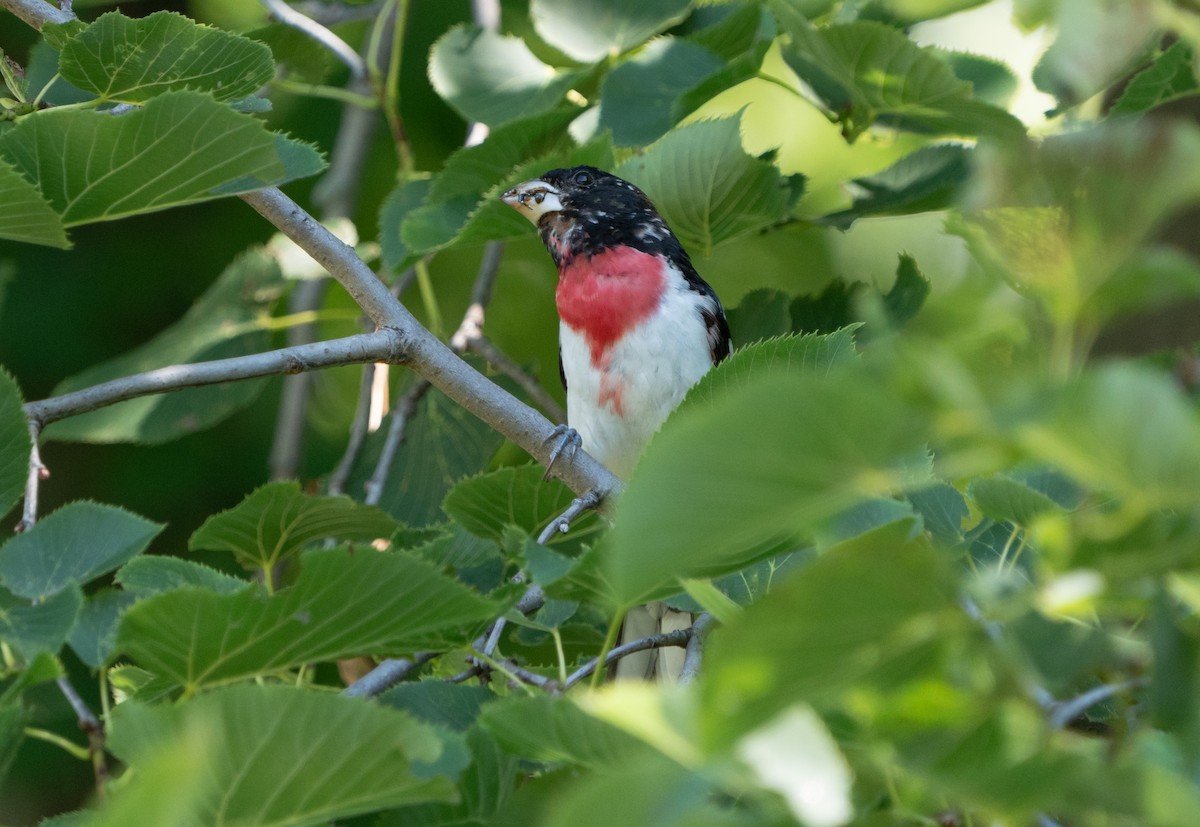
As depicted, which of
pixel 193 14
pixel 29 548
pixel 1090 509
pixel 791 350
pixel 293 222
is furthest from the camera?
pixel 193 14

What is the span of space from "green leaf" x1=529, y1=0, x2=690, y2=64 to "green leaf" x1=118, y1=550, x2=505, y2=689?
9.57ft

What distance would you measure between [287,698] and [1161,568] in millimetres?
906

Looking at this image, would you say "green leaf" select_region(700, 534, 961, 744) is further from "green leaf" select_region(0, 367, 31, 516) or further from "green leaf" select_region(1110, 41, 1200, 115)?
"green leaf" select_region(1110, 41, 1200, 115)

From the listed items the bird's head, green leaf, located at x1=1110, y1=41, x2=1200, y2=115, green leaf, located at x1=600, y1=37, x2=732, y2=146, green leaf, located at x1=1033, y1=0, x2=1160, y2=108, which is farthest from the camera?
the bird's head

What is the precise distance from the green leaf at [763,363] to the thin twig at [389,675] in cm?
71

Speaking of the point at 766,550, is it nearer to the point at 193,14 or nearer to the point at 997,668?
the point at 997,668

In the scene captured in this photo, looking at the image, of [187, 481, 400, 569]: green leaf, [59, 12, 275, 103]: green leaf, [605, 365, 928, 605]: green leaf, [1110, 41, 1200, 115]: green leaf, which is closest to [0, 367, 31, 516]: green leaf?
[187, 481, 400, 569]: green leaf

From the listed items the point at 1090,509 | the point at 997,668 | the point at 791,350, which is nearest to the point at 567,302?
the point at 791,350

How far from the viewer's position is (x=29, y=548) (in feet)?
6.69

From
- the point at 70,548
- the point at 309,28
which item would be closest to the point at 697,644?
the point at 70,548

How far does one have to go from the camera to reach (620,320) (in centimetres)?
442

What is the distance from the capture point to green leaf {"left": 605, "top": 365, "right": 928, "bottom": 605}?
3.15 feet

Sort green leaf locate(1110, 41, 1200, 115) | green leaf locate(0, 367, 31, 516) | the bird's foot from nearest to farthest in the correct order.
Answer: green leaf locate(0, 367, 31, 516) < the bird's foot < green leaf locate(1110, 41, 1200, 115)

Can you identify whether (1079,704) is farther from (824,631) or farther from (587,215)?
(587,215)
